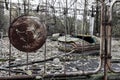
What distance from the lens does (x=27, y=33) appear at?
6.56ft

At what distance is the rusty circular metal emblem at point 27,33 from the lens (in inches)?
78.6

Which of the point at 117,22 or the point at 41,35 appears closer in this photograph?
the point at 41,35

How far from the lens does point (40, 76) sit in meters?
2.06

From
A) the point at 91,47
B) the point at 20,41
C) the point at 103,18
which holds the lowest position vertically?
the point at 91,47

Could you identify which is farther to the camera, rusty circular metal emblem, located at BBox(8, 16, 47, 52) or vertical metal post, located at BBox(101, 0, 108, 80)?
vertical metal post, located at BBox(101, 0, 108, 80)

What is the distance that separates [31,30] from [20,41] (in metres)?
0.14

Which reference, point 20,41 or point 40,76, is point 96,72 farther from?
point 20,41

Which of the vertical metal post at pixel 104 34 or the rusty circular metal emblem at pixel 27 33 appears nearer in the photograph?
the rusty circular metal emblem at pixel 27 33

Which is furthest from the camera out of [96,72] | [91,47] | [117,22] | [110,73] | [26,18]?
[117,22]

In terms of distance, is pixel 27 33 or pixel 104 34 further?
pixel 104 34

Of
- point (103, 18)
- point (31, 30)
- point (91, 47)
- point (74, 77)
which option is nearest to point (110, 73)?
point (74, 77)

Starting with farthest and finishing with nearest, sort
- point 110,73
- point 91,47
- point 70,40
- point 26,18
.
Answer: point 70,40 → point 91,47 → point 110,73 → point 26,18

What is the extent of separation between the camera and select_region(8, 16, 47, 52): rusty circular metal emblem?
6.55 ft

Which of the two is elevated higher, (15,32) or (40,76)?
(15,32)
